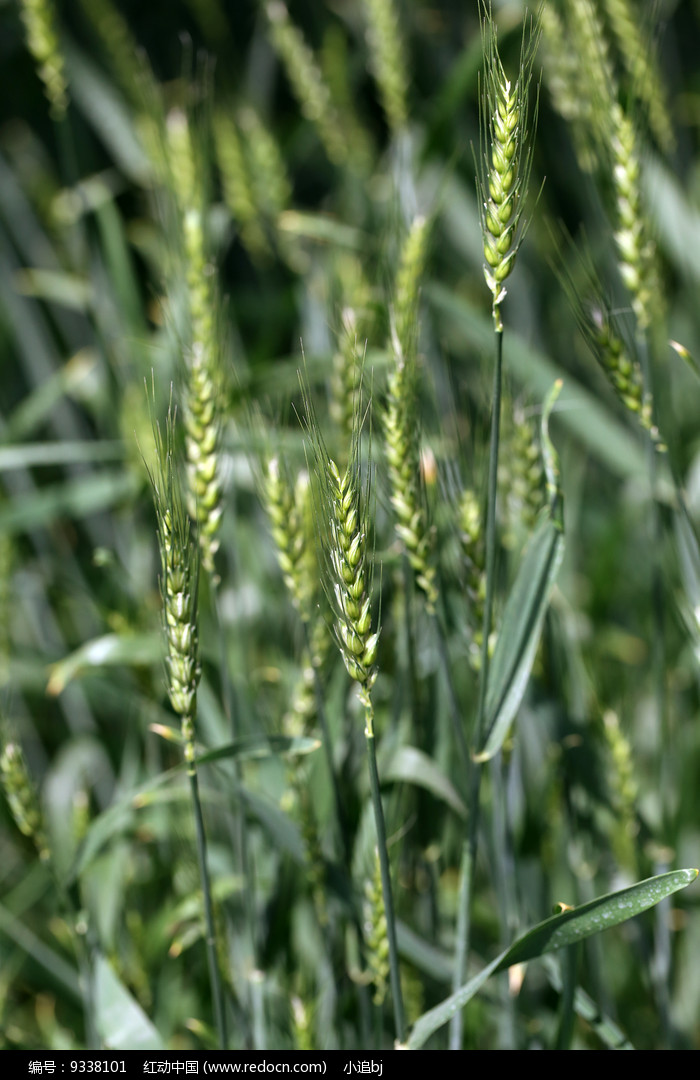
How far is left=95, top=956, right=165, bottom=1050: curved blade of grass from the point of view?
639 millimetres

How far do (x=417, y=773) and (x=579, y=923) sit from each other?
6.9 inches

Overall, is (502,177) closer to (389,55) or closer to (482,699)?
(482,699)

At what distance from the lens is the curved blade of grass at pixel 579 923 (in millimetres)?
485

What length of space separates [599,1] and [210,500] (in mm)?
818

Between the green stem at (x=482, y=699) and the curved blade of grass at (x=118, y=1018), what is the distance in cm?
21

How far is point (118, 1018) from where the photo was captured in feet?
2.16

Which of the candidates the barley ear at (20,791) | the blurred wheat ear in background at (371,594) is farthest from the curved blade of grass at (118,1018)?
the barley ear at (20,791)

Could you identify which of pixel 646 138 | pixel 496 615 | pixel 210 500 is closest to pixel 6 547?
pixel 210 500

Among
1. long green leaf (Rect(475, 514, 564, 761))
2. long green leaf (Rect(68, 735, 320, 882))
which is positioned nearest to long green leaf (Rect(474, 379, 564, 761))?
long green leaf (Rect(475, 514, 564, 761))

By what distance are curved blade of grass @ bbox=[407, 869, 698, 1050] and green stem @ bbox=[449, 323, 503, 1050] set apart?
1.7 inches

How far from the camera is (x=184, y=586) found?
1.63ft

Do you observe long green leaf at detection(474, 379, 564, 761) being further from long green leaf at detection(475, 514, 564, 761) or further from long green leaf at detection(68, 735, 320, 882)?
long green leaf at detection(68, 735, 320, 882)

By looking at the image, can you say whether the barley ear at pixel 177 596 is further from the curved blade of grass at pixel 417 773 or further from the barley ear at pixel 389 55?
the barley ear at pixel 389 55

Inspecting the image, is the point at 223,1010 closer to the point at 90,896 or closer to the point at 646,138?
the point at 90,896
